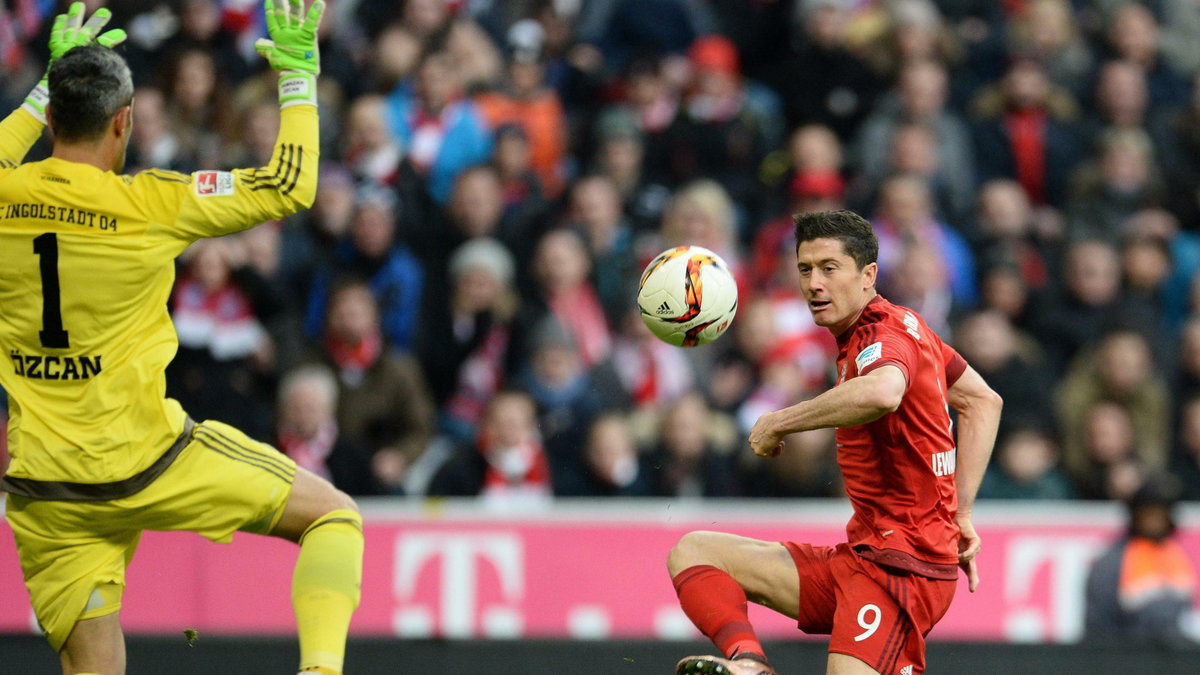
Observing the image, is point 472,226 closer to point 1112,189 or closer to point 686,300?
point 1112,189

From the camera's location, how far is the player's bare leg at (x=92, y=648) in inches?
198

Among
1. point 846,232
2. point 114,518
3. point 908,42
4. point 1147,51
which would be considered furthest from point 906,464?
point 1147,51

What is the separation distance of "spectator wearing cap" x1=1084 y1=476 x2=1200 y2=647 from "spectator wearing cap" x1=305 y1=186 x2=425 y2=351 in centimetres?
422

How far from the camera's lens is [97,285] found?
488 centimetres

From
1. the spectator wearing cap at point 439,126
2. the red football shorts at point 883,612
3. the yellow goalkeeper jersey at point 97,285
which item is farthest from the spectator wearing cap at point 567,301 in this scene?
the yellow goalkeeper jersey at point 97,285

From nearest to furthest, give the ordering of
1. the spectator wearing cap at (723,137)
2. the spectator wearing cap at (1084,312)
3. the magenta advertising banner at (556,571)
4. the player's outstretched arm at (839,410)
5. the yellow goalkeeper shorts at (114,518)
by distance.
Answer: the player's outstretched arm at (839,410), the yellow goalkeeper shorts at (114,518), the magenta advertising banner at (556,571), the spectator wearing cap at (1084,312), the spectator wearing cap at (723,137)

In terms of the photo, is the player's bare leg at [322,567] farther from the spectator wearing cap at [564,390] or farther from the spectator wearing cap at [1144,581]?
the spectator wearing cap at [1144,581]

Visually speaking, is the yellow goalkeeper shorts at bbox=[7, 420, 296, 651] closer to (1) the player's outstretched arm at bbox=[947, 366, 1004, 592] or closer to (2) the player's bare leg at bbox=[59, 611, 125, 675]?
(2) the player's bare leg at bbox=[59, 611, 125, 675]

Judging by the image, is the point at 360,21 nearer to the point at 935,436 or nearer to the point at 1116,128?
the point at 1116,128

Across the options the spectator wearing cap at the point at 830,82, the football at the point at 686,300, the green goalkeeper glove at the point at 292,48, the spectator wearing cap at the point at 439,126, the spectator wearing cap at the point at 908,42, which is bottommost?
the football at the point at 686,300

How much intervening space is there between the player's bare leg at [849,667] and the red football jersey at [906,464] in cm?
34

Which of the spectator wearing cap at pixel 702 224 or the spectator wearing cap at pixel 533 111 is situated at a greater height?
the spectator wearing cap at pixel 533 111

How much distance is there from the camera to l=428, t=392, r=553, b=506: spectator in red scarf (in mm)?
8688

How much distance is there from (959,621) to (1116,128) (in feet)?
13.4
